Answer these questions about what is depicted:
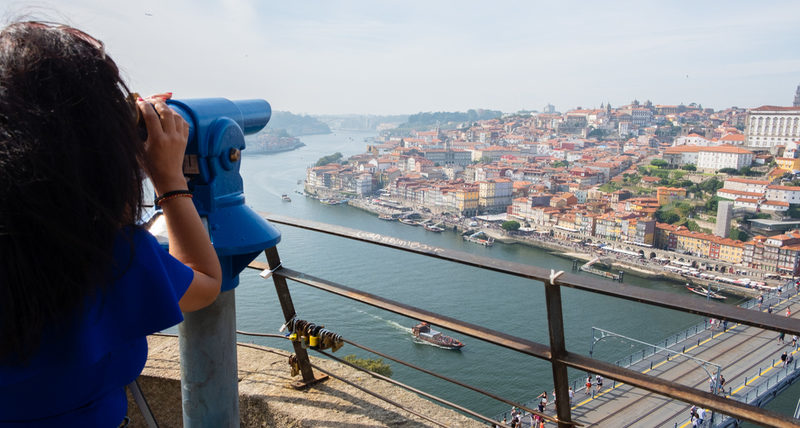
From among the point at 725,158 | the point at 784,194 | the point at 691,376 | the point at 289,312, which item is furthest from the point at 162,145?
the point at 725,158

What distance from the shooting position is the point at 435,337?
8719 mm

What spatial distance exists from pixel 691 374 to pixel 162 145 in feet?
34.9

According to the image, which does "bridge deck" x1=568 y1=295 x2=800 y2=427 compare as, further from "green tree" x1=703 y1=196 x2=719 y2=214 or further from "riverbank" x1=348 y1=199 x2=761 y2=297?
"green tree" x1=703 y1=196 x2=719 y2=214

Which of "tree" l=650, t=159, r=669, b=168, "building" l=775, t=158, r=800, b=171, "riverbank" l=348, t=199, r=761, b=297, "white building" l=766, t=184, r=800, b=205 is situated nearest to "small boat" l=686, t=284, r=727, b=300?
"riverbank" l=348, t=199, r=761, b=297

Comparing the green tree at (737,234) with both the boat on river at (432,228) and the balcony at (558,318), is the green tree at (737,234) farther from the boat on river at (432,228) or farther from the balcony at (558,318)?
the balcony at (558,318)

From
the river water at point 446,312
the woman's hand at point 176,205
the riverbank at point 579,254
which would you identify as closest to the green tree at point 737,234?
the riverbank at point 579,254

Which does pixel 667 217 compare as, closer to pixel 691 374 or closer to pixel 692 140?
pixel 691 374

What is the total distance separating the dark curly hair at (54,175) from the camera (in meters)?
0.24

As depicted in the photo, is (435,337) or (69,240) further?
(435,337)

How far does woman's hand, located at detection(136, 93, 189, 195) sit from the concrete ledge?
0.53 m

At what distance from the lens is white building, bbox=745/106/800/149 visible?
26.1 metres

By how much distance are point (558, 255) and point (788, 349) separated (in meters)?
6.05

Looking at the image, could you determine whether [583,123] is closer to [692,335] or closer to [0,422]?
[692,335]

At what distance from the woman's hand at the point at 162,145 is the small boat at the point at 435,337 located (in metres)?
8.39
